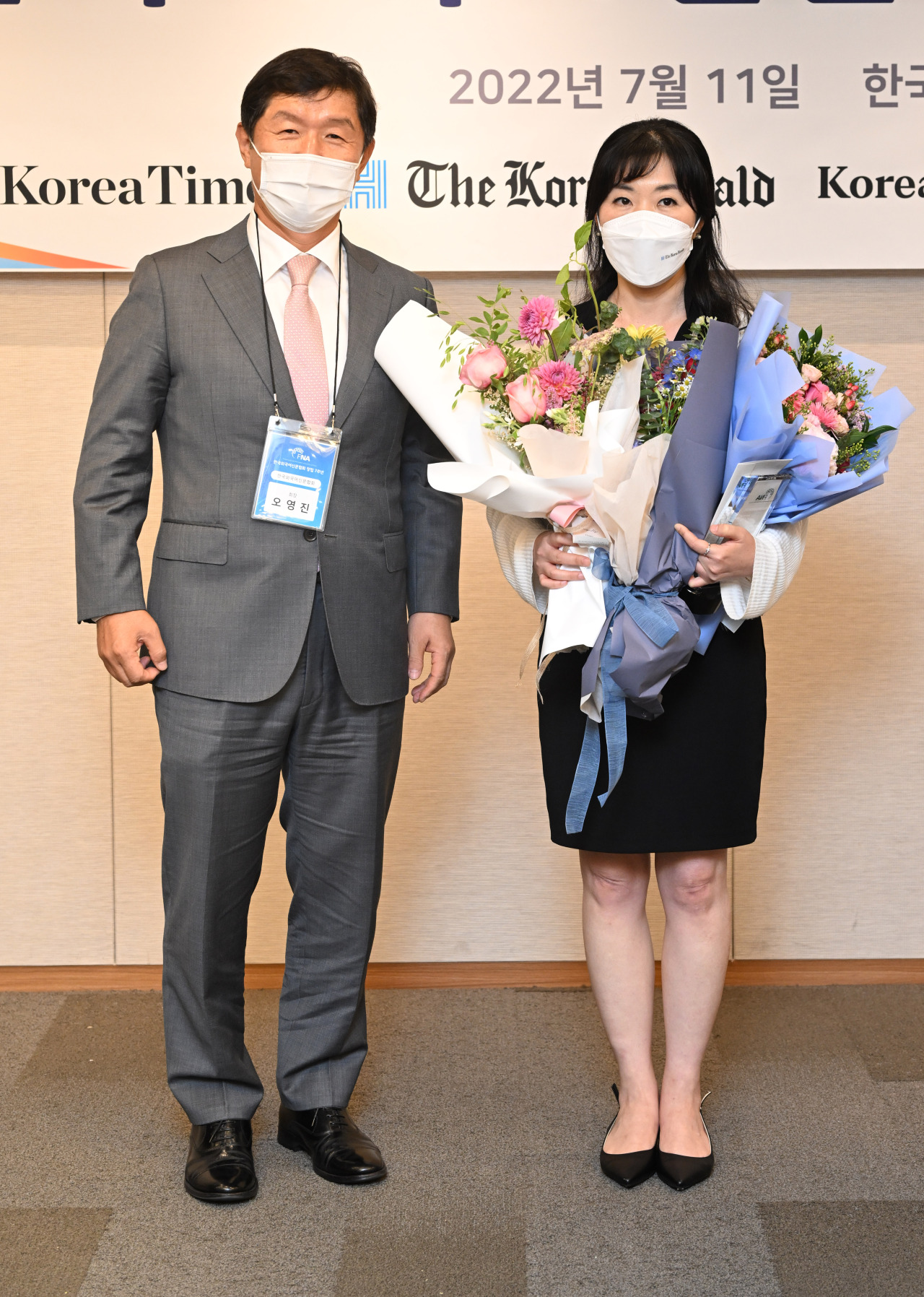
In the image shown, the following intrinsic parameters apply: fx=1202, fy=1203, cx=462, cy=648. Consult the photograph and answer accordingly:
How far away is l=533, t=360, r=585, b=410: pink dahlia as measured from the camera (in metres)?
1.77

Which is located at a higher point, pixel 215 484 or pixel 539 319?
pixel 539 319

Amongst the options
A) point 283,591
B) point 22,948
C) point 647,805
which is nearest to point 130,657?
point 283,591

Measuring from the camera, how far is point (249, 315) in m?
2.01

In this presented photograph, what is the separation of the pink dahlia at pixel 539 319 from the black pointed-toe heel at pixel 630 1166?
1.43m

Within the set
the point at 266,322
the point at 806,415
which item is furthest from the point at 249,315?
the point at 806,415

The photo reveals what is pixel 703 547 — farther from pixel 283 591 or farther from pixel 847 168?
pixel 847 168

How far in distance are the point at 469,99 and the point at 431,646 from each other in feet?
4.68

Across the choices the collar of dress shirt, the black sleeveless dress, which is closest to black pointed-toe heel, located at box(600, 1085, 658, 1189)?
the black sleeveless dress

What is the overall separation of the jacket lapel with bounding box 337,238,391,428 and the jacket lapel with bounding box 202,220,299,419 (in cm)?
3

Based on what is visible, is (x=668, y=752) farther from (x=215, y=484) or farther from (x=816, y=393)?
(x=215, y=484)

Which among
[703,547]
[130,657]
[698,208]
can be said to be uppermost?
[698,208]

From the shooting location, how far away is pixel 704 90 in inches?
112

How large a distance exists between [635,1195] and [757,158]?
229 centimetres

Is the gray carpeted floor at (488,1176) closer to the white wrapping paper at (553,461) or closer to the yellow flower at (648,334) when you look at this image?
the white wrapping paper at (553,461)
